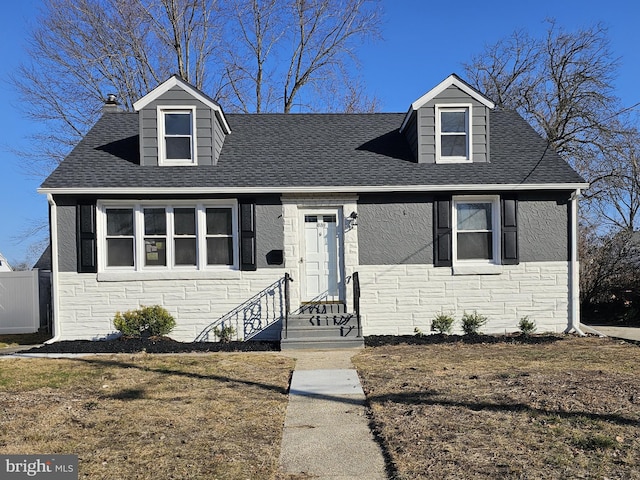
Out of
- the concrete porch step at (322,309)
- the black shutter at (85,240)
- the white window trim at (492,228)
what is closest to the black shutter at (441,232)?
the white window trim at (492,228)

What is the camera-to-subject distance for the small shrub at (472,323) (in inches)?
428

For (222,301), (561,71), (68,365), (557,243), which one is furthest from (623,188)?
(68,365)

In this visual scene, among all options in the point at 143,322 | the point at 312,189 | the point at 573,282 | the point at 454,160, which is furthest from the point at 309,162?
→ the point at 573,282

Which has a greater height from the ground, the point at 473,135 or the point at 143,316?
the point at 473,135

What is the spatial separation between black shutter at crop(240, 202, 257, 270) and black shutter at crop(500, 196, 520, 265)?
567 cm

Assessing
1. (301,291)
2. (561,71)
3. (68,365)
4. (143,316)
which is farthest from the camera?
(561,71)

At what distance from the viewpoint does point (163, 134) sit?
1145 centimetres

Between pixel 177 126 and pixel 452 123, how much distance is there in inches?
260

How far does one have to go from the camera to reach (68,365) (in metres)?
8.38

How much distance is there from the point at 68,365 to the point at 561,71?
23339 mm

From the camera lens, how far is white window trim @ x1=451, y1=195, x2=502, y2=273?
1114cm

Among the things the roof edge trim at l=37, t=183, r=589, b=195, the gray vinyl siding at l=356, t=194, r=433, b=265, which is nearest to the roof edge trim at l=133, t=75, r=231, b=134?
the roof edge trim at l=37, t=183, r=589, b=195

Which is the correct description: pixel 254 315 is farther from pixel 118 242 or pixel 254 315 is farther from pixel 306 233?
pixel 118 242

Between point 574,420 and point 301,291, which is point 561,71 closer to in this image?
point 301,291
